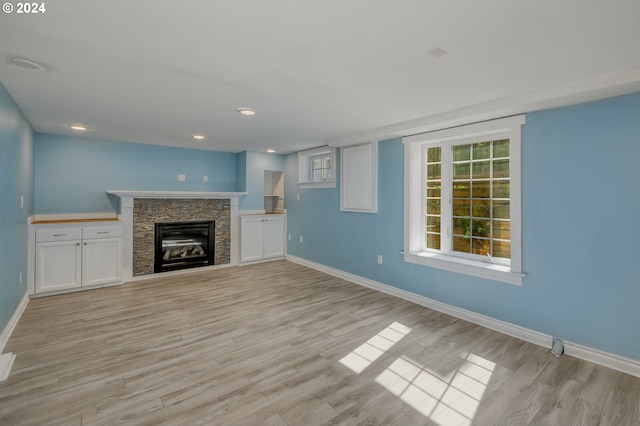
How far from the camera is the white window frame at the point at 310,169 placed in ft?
16.7

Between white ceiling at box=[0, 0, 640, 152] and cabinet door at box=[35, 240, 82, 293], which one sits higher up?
white ceiling at box=[0, 0, 640, 152]

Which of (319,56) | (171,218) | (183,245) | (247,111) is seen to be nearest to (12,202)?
(171,218)

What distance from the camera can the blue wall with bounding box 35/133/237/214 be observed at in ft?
14.7

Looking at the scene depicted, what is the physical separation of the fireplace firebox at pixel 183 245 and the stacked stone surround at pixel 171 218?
76 mm

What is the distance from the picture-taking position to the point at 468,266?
10.7 ft

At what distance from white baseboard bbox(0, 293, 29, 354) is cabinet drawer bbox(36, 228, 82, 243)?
0.71 meters

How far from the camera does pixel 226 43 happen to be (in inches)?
71.4

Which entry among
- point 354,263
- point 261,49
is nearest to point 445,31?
point 261,49

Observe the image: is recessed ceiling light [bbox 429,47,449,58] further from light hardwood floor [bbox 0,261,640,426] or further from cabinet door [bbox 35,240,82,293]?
cabinet door [bbox 35,240,82,293]

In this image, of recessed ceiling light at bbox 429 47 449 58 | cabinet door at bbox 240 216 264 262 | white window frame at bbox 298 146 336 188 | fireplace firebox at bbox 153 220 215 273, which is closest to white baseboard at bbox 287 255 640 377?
white window frame at bbox 298 146 336 188

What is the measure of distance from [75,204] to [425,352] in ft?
17.4

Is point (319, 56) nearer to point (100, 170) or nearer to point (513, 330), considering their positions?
point (513, 330)

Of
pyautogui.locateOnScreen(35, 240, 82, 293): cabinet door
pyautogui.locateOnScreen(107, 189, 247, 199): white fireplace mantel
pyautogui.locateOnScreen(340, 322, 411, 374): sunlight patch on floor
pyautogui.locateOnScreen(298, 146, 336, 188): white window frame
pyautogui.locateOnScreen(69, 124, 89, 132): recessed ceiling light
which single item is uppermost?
pyautogui.locateOnScreen(69, 124, 89, 132): recessed ceiling light

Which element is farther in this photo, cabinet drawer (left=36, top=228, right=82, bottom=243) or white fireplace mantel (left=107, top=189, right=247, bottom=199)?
white fireplace mantel (left=107, top=189, right=247, bottom=199)
